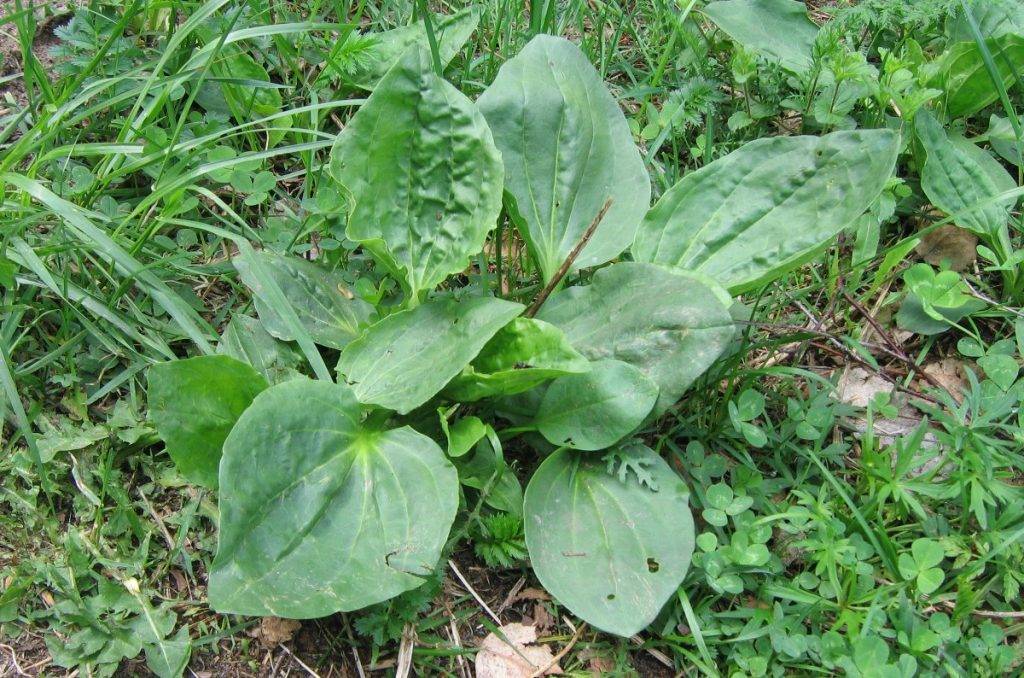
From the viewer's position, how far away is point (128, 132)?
2.98 m

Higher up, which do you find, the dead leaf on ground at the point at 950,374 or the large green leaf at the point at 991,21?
the large green leaf at the point at 991,21

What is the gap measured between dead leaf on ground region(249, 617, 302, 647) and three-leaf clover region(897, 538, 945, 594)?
1615mm

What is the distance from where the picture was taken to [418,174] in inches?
104

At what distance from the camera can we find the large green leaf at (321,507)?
2.09 m

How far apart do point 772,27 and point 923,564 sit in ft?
6.69

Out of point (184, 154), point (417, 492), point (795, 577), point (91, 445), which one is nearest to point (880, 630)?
point (795, 577)

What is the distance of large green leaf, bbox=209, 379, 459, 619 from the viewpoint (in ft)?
6.86

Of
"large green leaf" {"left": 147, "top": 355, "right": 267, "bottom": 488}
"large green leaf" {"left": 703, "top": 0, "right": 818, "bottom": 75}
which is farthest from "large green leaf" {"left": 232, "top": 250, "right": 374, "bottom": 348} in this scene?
"large green leaf" {"left": 703, "top": 0, "right": 818, "bottom": 75}

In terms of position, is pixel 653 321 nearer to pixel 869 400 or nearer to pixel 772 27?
pixel 869 400

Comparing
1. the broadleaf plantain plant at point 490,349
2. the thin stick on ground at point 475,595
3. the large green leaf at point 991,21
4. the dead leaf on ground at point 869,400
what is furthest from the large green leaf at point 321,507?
the large green leaf at point 991,21

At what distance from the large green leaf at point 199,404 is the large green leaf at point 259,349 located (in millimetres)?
232

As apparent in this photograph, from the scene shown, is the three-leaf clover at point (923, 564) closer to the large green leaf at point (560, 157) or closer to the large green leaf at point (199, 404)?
the large green leaf at point (560, 157)

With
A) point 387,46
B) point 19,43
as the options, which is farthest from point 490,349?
point 19,43

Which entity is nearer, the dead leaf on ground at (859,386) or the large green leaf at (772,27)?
the dead leaf on ground at (859,386)
